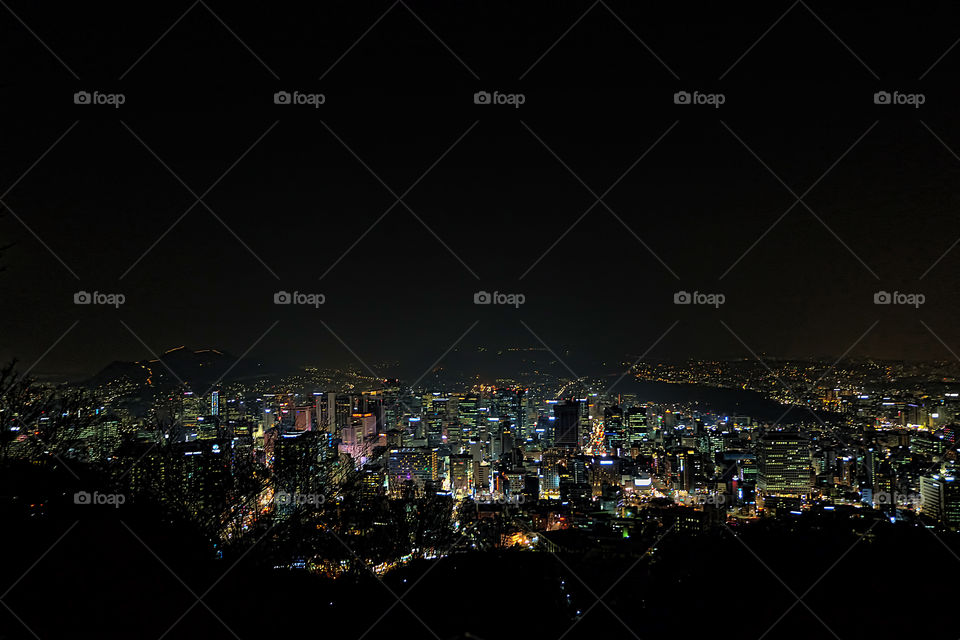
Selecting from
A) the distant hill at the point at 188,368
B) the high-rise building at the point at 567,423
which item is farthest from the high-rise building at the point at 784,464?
the distant hill at the point at 188,368

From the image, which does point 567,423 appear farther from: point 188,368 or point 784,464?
point 188,368

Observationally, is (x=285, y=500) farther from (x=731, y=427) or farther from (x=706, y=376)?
(x=731, y=427)

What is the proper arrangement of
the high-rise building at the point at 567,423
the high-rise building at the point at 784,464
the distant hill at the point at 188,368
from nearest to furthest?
the distant hill at the point at 188,368 → the high-rise building at the point at 784,464 → the high-rise building at the point at 567,423

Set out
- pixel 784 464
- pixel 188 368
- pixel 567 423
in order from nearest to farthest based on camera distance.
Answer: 1. pixel 188 368
2. pixel 784 464
3. pixel 567 423

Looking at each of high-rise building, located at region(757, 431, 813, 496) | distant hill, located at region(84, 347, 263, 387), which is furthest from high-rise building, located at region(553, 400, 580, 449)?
distant hill, located at region(84, 347, 263, 387)

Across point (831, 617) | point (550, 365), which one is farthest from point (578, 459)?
point (831, 617)

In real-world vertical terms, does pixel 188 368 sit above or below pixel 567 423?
above

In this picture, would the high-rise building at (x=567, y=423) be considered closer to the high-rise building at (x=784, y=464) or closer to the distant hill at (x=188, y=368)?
the high-rise building at (x=784, y=464)

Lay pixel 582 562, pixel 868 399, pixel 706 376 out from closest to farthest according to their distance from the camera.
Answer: pixel 582 562, pixel 868 399, pixel 706 376

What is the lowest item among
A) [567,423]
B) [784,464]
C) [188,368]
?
[784,464]

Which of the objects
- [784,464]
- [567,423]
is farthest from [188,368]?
[784,464]

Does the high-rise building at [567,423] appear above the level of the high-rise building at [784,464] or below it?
above
